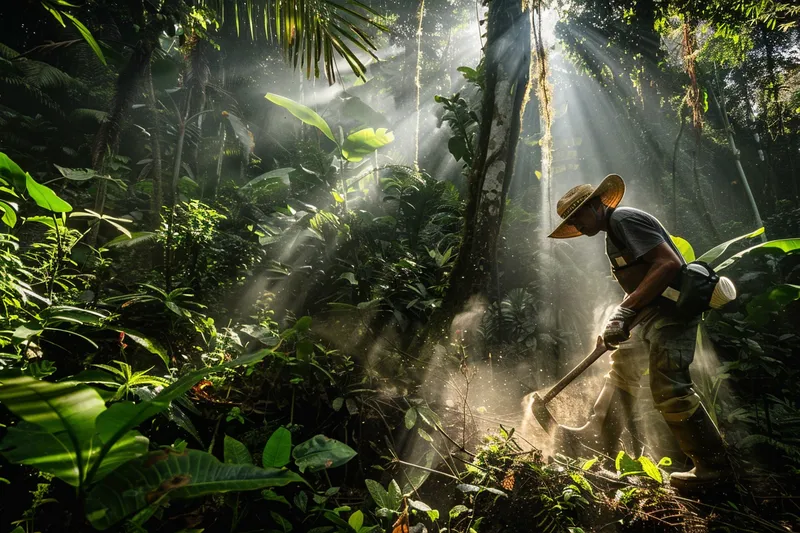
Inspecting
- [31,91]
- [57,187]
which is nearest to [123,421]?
[57,187]

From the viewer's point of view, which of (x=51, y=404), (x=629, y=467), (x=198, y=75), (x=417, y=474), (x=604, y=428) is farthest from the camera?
(x=198, y=75)

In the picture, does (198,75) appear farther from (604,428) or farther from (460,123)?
(604,428)

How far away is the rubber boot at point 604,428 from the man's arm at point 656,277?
1.01 meters

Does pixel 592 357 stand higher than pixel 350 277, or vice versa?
pixel 350 277

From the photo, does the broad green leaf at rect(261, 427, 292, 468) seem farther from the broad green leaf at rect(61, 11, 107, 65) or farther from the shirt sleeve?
the shirt sleeve

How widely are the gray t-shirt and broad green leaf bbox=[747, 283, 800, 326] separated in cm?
171

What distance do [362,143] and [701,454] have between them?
5.51 meters

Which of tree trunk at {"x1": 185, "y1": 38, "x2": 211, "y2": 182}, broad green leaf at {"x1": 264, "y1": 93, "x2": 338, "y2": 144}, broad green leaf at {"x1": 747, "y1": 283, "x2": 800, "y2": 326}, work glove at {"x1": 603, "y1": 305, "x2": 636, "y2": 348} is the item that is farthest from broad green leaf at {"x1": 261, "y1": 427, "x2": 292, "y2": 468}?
tree trunk at {"x1": 185, "y1": 38, "x2": 211, "y2": 182}

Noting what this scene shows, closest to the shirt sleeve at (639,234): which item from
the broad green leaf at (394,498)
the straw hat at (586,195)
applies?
the straw hat at (586,195)

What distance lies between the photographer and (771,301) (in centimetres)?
374

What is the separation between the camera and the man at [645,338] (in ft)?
8.65

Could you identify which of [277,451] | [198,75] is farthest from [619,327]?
[198,75]

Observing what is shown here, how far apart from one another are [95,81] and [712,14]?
15006 millimetres

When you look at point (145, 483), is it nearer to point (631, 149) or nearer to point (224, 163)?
point (224, 163)
